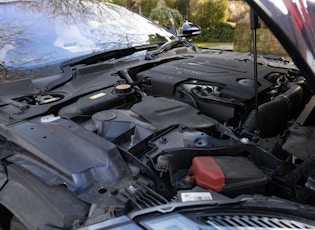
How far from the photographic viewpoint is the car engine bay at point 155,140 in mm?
1356

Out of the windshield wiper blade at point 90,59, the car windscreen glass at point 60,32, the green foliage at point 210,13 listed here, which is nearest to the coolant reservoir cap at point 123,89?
the windshield wiper blade at point 90,59

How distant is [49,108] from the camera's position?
76.2 inches

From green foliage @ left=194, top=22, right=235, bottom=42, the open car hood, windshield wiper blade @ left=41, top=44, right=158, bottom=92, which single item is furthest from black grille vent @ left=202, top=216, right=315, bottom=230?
green foliage @ left=194, top=22, right=235, bottom=42

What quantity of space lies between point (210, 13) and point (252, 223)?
10885mm

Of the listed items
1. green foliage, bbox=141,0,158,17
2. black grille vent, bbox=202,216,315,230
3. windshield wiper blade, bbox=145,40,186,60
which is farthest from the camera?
green foliage, bbox=141,0,158,17

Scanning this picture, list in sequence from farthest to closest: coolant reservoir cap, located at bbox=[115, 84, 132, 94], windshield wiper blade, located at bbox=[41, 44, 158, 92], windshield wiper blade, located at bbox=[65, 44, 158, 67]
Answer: windshield wiper blade, located at bbox=[65, 44, 158, 67] < windshield wiper blade, located at bbox=[41, 44, 158, 92] < coolant reservoir cap, located at bbox=[115, 84, 132, 94]

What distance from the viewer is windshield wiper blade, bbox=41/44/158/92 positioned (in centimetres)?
234

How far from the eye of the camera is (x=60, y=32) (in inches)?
108

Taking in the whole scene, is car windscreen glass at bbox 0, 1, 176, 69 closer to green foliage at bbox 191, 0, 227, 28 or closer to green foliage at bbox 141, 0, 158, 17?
green foliage at bbox 191, 0, 227, 28

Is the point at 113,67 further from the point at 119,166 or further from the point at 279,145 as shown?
the point at 279,145

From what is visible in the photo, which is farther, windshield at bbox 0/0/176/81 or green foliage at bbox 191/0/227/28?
green foliage at bbox 191/0/227/28

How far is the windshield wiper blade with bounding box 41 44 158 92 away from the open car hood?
167 cm

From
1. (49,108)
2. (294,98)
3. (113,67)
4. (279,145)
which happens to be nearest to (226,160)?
(279,145)

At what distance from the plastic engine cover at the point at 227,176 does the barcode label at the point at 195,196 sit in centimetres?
9
